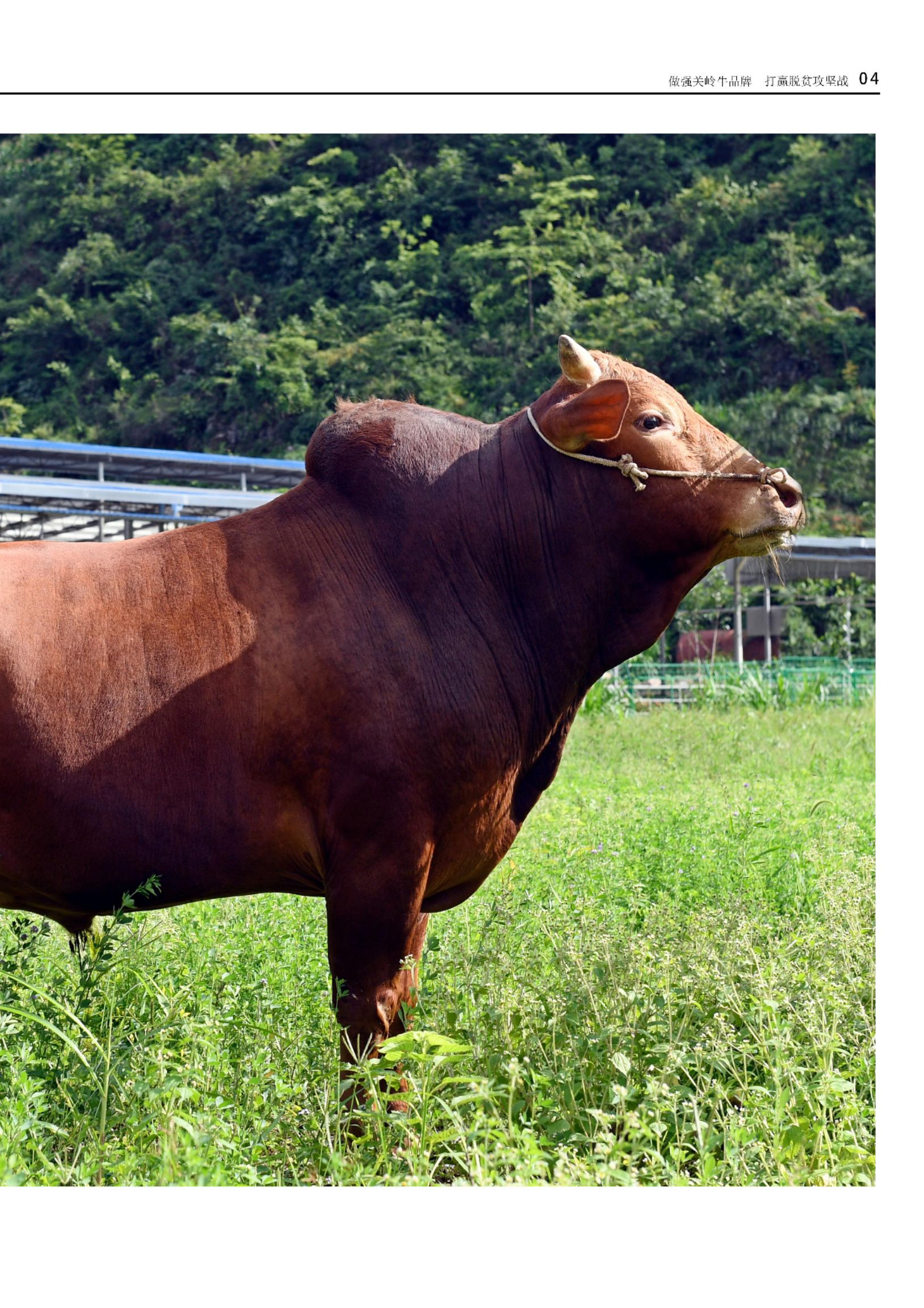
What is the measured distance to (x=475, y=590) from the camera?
12.3 feet

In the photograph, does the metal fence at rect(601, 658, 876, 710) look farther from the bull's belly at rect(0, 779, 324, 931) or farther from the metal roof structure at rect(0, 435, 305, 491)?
the bull's belly at rect(0, 779, 324, 931)

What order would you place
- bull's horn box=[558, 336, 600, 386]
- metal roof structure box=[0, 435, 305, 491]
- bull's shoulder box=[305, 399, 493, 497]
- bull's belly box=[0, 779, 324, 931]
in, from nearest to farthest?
1. bull's belly box=[0, 779, 324, 931]
2. bull's horn box=[558, 336, 600, 386]
3. bull's shoulder box=[305, 399, 493, 497]
4. metal roof structure box=[0, 435, 305, 491]

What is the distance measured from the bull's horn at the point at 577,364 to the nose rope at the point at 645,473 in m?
0.19

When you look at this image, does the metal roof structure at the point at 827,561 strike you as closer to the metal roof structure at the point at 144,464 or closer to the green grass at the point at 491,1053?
the metal roof structure at the point at 144,464

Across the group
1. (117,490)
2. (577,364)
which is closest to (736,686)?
(117,490)

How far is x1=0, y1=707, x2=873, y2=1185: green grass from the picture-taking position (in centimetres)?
309

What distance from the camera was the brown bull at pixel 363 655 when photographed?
345cm

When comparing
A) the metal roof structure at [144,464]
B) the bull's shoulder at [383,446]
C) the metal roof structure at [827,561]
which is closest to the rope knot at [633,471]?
the bull's shoulder at [383,446]

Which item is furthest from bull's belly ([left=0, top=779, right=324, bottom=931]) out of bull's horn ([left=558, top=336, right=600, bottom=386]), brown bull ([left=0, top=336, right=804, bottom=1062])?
bull's horn ([left=558, top=336, right=600, bottom=386])

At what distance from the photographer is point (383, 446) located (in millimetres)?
3773

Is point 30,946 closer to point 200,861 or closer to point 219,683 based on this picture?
point 200,861

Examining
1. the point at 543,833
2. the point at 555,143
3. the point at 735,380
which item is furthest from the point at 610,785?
the point at 555,143

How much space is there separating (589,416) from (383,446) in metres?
0.60

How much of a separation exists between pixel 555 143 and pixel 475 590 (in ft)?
147
